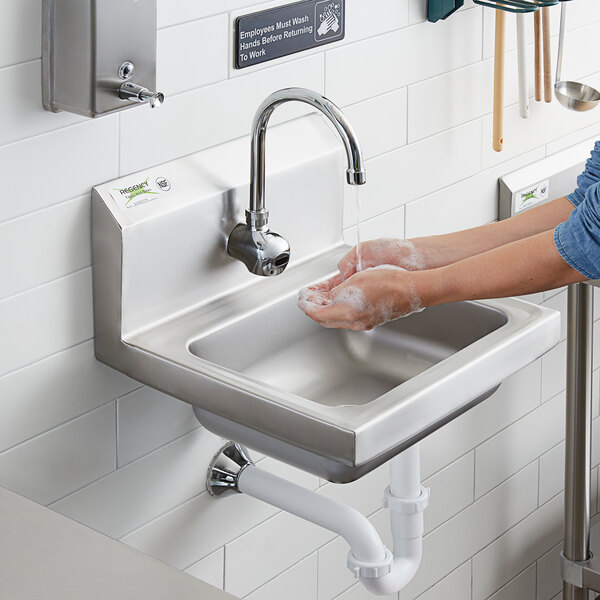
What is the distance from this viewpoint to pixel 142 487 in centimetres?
160

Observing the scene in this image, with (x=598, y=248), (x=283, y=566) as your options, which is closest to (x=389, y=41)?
(x=598, y=248)

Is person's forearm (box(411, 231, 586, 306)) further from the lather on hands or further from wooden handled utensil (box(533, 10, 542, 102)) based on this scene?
wooden handled utensil (box(533, 10, 542, 102))

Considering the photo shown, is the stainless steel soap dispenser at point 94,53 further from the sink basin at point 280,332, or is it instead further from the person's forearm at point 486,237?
the person's forearm at point 486,237

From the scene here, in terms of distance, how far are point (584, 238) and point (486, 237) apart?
36cm

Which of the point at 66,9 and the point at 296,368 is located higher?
the point at 66,9

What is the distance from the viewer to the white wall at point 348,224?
137 cm

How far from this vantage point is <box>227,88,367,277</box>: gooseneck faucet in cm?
132

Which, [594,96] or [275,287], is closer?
[275,287]

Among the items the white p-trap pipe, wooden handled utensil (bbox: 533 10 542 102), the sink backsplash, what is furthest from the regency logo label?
wooden handled utensil (bbox: 533 10 542 102)

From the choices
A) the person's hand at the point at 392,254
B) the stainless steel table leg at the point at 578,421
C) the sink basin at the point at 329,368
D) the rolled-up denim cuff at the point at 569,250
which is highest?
the rolled-up denim cuff at the point at 569,250

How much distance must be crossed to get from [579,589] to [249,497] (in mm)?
965

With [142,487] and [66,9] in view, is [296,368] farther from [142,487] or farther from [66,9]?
[66,9]

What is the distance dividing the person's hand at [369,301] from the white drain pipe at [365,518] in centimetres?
26

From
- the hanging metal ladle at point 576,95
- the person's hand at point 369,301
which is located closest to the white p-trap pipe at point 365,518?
the person's hand at point 369,301
